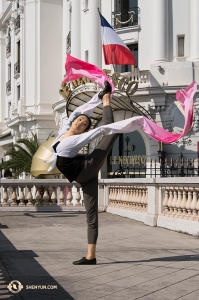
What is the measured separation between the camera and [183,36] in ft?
94.0

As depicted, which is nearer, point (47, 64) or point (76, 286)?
point (76, 286)

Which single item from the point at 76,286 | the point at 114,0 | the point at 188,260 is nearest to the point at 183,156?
the point at 114,0

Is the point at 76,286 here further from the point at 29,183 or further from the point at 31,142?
the point at 31,142

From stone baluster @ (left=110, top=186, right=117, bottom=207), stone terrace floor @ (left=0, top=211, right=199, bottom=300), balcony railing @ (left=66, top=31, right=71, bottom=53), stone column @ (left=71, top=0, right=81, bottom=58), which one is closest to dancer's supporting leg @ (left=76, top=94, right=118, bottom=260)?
stone terrace floor @ (left=0, top=211, right=199, bottom=300)

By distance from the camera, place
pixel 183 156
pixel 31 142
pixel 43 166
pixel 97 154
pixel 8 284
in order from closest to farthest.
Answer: pixel 8 284 → pixel 97 154 → pixel 183 156 → pixel 43 166 → pixel 31 142

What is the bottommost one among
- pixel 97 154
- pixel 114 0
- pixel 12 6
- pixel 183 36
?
pixel 97 154

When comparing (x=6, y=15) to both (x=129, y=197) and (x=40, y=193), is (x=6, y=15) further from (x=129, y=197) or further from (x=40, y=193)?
(x=129, y=197)

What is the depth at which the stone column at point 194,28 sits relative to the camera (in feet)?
92.2

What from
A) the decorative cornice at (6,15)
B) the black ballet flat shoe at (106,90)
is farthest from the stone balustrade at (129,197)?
the decorative cornice at (6,15)

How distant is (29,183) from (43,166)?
1199cm

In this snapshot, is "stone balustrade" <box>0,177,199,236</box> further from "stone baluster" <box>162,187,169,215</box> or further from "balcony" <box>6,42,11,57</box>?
"balcony" <box>6,42,11,57</box>

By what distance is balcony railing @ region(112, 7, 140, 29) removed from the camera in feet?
98.4

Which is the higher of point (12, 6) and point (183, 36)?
point (12, 6)

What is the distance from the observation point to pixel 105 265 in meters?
7.24
